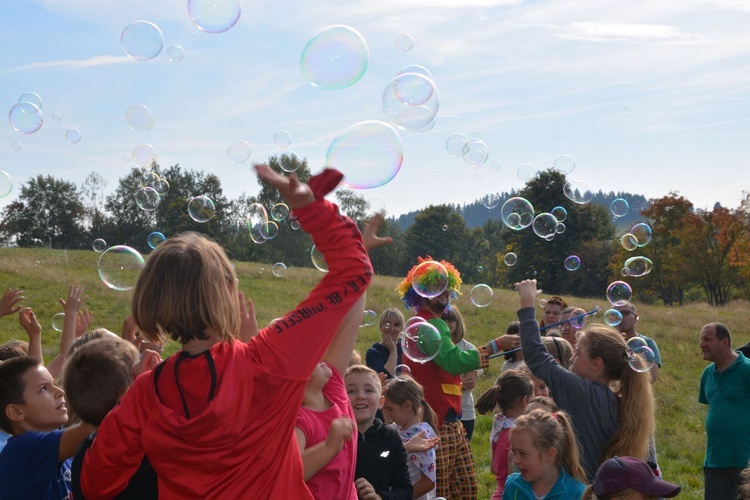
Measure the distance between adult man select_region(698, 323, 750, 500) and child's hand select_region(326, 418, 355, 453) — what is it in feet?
17.5

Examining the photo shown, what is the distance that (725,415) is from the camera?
695cm

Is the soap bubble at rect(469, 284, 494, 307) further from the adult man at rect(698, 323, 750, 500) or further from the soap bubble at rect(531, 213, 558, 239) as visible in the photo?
the adult man at rect(698, 323, 750, 500)

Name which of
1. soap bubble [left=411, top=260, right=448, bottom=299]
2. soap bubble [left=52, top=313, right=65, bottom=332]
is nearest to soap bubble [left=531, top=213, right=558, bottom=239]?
soap bubble [left=411, top=260, right=448, bottom=299]

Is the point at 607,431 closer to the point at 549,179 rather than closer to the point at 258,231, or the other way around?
the point at 258,231

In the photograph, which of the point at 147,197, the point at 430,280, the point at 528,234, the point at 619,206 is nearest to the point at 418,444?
the point at 430,280

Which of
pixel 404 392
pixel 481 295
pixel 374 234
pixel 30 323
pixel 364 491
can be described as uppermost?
pixel 374 234

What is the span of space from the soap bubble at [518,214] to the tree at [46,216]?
31668 mm

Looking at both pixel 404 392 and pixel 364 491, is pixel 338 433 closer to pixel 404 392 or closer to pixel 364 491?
pixel 364 491

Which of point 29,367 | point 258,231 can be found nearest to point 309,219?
point 29,367

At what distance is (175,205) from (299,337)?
114 ft

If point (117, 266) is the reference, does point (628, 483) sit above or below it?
below

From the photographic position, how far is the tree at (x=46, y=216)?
3712cm

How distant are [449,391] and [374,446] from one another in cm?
217

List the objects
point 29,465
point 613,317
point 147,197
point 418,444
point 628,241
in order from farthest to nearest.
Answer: point 628,241 → point 147,197 → point 613,317 → point 418,444 → point 29,465
